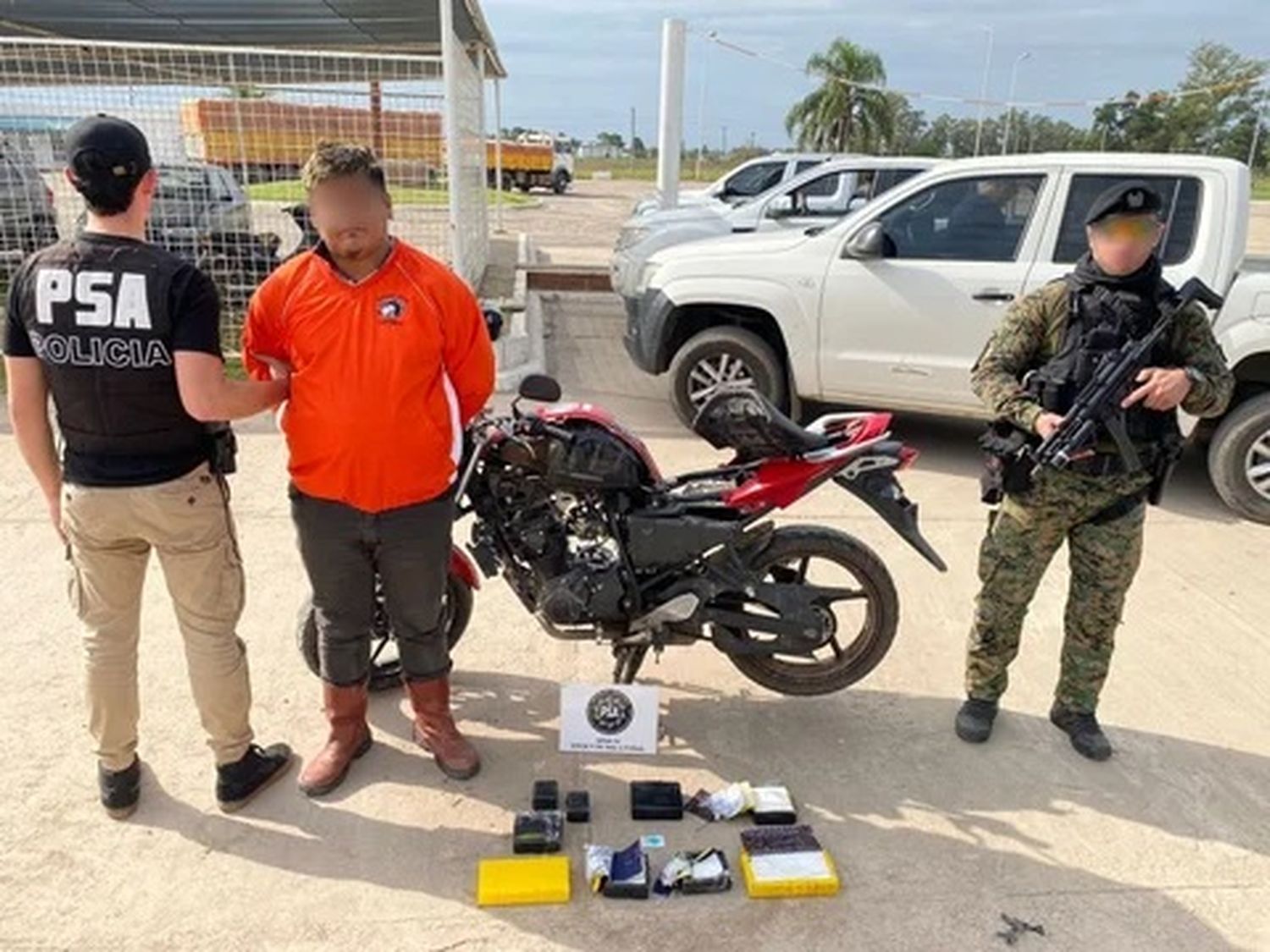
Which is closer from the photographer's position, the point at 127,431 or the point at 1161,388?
the point at 127,431

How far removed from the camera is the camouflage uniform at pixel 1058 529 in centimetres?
281

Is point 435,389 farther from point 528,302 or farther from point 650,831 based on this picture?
point 528,302

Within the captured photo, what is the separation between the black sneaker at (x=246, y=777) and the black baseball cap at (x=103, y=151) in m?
1.62

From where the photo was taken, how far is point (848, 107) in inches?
1538

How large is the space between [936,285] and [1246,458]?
5.99ft

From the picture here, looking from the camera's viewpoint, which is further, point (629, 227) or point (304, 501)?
point (629, 227)

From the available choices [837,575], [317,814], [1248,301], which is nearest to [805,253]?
[1248,301]

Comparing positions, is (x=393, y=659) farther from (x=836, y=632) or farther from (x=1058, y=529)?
(x=1058, y=529)

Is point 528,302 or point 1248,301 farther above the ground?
point 1248,301

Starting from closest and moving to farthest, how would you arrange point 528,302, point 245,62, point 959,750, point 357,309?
point 357,309
point 959,750
point 245,62
point 528,302

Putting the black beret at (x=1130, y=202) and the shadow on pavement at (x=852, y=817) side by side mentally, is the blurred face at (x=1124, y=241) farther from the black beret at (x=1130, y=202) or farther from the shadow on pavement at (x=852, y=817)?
the shadow on pavement at (x=852, y=817)

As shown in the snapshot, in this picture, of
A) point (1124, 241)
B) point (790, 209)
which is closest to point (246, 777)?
point (1124, 241)

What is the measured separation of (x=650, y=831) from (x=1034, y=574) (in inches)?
56.6

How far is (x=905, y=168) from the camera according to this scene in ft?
35.4
